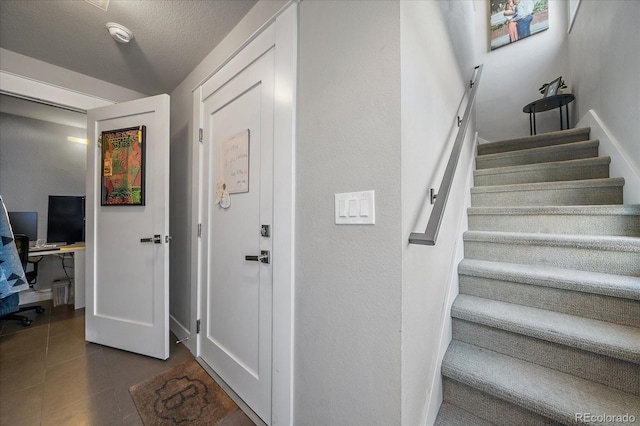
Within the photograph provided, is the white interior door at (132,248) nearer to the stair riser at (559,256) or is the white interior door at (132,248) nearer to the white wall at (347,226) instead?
the white wall at (347,226)

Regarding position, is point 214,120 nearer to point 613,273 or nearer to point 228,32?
point 228,32

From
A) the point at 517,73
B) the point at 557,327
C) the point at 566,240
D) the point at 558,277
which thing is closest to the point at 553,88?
the point at 517,73

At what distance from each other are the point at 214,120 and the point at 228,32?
2.10 ft

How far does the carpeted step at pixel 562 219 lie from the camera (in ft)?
4.33

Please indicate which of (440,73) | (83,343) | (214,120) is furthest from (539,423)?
(83,343)

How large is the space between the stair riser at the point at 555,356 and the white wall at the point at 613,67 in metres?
1.28

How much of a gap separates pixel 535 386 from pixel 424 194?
91 cm

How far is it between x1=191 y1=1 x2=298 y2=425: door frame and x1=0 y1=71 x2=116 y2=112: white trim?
231 centimetres

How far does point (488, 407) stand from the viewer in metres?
1.03

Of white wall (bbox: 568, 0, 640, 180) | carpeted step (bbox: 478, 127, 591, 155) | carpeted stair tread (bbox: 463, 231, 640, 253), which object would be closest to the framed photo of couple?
white wall (bbox: 568, 0, 640, 180)

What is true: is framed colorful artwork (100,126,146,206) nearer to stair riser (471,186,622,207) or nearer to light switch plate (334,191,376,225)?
light switch plate (334,191,376,225)

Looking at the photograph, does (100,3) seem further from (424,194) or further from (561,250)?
(561,250)

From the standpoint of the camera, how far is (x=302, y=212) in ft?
3.67

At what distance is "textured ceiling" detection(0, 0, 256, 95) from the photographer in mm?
1538
